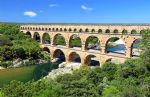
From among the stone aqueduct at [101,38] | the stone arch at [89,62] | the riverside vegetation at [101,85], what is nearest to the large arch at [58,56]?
the stone aqueduct at [101,38]

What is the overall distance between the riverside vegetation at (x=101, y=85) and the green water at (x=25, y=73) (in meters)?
13.8

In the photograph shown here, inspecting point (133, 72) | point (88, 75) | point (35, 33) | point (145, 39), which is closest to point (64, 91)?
point (88, 75)

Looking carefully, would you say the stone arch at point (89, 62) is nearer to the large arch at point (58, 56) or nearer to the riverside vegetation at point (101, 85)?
the large arch at point (58, 56)

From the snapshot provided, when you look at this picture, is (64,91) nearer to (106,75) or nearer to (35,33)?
(106,75)

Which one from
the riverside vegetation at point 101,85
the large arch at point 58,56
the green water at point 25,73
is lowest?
the green water at point 25,73

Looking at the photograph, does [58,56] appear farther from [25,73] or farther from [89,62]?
[25,73]

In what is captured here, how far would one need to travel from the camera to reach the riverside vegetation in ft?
98.2

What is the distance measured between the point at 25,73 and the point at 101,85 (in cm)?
2563

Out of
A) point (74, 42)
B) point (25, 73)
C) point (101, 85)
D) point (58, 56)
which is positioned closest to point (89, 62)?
point (25, 73)

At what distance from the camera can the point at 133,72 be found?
37312 millimetres

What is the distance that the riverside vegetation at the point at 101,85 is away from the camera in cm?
2994

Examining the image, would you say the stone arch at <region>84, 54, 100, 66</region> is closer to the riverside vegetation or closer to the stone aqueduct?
the stone aqueduct

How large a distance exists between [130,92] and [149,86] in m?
4.51

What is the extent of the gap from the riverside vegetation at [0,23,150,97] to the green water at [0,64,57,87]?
1376 cm
